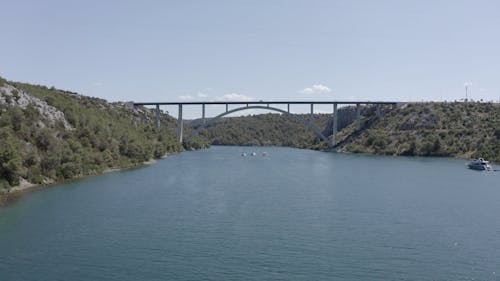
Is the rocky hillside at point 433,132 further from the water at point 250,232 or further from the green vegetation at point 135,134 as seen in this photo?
the water at point 250,232

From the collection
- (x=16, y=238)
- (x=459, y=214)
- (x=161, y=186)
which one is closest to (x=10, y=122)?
(x=161, y=186)

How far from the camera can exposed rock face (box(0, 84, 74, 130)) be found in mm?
35456

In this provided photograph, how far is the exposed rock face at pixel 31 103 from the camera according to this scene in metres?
35.5

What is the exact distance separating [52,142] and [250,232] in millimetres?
19010

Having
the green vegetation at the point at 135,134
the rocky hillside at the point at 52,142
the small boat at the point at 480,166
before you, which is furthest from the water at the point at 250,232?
the small boat at the point at 480,166

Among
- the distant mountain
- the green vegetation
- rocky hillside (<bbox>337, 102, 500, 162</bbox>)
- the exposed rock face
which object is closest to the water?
the green vegetation

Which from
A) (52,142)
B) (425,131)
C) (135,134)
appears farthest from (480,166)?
(52,142)

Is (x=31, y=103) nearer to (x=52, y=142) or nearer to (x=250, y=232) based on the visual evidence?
(x=52, y=142)

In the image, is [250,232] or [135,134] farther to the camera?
[135,134]

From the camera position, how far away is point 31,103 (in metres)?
37.2

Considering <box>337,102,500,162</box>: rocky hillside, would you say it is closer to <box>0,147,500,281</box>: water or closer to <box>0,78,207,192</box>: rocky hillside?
<box>0,147,500,281</box>: water

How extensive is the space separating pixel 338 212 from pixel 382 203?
3738 millimetres

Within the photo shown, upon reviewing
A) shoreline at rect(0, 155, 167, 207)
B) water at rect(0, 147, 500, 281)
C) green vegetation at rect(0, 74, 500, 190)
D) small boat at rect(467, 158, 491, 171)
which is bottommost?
water at rect(0, 147, 500, 281)

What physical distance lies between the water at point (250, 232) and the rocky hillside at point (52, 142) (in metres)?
2.07
